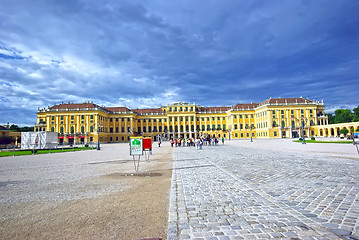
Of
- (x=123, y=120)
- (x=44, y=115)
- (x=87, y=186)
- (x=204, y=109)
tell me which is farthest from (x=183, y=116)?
(x=87, y=186)

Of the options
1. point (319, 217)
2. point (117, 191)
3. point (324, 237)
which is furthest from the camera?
point (117, 191)

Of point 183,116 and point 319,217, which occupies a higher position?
point 183,116

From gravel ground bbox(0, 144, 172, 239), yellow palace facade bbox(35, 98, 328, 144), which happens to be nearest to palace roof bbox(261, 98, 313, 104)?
yellow palace facade bbox(35, 98, 328, 144)

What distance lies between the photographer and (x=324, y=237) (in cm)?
330

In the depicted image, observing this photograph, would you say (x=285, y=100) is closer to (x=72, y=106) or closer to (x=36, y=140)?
(x=36, y=140)

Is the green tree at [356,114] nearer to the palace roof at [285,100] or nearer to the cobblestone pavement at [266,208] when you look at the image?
the palace roof at [285,100]

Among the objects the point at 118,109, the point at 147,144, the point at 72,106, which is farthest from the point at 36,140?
the point at 118,109

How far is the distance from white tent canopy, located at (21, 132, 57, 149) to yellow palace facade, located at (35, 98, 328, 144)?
31.5 m

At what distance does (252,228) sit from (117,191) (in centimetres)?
A: 427

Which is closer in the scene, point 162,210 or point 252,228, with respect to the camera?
point 252,228

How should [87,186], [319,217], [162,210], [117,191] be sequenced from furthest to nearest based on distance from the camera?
[87,186] → [117,191] → [162,210] → [319,217]

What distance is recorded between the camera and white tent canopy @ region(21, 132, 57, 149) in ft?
92.0

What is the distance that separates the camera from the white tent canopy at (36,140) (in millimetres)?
28047

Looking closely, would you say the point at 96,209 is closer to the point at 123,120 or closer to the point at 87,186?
the point at 87,186
